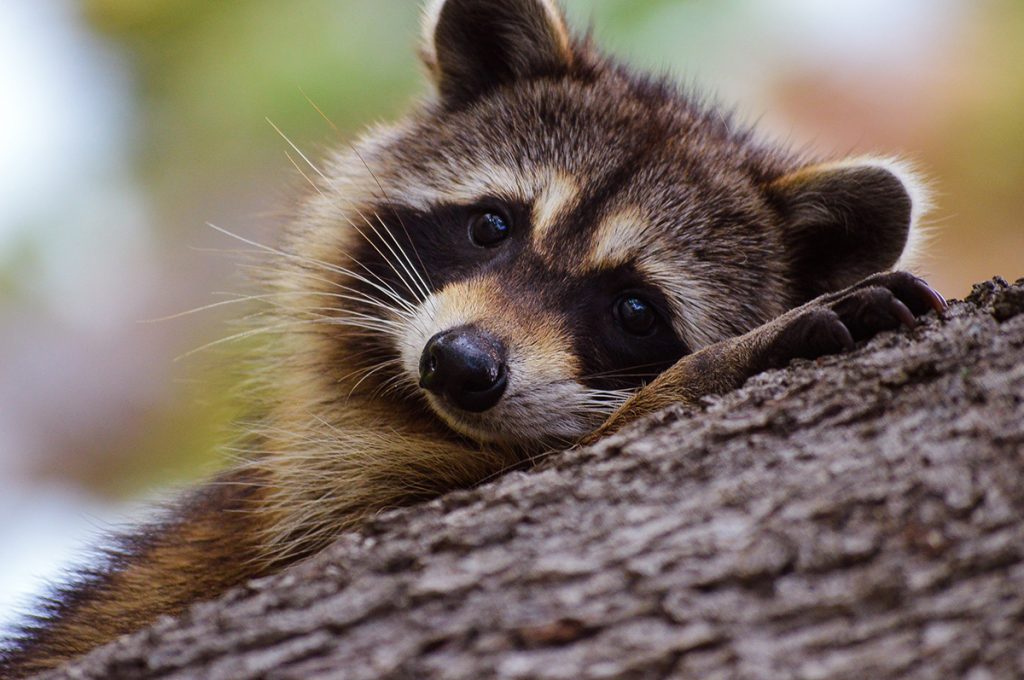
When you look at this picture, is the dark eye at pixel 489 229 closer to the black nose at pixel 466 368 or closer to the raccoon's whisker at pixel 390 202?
the raccoon's whisker at pixel 390 202

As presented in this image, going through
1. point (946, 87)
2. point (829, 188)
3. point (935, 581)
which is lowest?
point (935, 581)

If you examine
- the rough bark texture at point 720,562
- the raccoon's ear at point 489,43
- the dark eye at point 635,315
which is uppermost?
the raccoon's ear at point 489,43

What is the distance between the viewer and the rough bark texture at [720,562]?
1740 millimetres

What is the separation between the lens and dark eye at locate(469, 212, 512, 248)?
3.76 metres

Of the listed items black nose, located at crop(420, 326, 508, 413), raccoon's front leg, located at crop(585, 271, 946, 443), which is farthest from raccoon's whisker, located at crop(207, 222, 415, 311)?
raccoon's front leg, located at crop(585, 271, 946, 443)

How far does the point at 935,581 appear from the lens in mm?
1764

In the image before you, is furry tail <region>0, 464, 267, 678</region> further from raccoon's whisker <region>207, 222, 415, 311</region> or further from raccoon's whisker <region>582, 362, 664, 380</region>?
raccoon's whisker <region>582, 362, 664, 380</region>

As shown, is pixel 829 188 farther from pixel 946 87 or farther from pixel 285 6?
pixel 285 6

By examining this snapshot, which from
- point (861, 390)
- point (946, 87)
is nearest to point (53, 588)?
point (861, 390)

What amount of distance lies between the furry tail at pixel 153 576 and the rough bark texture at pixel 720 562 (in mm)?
1236

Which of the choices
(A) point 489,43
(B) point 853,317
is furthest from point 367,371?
(B) point 853,317

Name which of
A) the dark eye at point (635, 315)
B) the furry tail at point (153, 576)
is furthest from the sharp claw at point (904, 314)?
the furry tail at point (153, 576)

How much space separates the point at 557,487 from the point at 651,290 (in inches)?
62.2

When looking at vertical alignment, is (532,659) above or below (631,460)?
below
